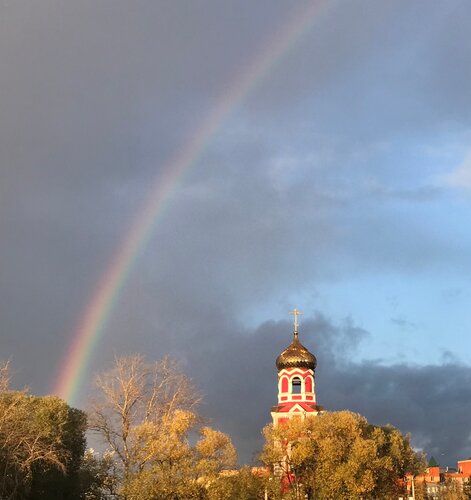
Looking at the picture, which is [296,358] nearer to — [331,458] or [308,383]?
[308,383]

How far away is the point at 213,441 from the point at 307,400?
4135 centimetres

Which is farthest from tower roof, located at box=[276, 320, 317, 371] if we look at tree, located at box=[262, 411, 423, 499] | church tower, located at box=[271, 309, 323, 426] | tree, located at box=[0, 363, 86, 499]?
tree, located at box=[0, 363, 86, 499]

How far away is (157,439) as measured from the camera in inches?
2023

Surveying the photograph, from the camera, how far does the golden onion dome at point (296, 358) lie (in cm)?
9588

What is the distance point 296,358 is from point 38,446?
46.8m

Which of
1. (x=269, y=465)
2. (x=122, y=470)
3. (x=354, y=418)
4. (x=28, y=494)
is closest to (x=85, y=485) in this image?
(x=28, y=494)

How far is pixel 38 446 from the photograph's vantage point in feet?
181

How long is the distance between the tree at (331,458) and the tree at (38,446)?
18.6 m

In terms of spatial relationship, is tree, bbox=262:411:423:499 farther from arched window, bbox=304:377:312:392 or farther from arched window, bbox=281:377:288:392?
arched window, bbox=281:377:288:392

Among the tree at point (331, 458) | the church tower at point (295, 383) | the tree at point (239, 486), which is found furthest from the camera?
the church tower at point (295, 383)

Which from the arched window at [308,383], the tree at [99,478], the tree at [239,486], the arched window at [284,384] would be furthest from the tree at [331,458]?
the arched window at [284,384]

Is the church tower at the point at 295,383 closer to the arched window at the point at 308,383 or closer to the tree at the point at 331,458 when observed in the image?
the arched window at the point at 308,383

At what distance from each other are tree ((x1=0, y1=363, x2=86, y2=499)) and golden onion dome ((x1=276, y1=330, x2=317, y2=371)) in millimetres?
31565

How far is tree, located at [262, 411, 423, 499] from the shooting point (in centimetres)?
6394
